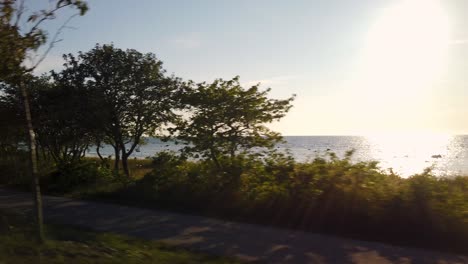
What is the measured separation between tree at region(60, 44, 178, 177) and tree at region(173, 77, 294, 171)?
19.1 ft

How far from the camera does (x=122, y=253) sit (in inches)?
292

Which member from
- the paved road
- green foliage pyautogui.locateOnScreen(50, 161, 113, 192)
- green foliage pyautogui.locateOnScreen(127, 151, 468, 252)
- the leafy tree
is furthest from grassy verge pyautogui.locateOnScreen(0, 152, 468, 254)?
the leafy tree

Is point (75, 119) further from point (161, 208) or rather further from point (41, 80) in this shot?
point (161, 208)

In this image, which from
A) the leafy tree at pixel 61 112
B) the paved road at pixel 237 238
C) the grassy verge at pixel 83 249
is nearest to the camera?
the grassy verge at pixel 83 249

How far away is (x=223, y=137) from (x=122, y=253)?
891 cm

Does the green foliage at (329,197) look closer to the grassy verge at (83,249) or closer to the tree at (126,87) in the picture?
the grassy verge at (83,249)

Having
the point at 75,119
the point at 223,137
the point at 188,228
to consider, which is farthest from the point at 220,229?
the point at 75,119

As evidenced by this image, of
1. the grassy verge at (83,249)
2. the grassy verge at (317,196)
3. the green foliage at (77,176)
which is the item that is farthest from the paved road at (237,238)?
the green foliage at (77,176)

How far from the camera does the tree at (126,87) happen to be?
22.4 metres

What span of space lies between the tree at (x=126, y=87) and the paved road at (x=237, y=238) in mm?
10193

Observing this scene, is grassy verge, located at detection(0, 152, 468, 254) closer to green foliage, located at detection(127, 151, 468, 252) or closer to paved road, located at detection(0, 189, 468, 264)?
green foliage, located at detection(127, 151, 468, 252)

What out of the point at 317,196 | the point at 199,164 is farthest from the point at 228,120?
the point at 317,196

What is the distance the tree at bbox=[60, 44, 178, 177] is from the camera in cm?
2239

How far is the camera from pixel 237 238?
29.8 ft
